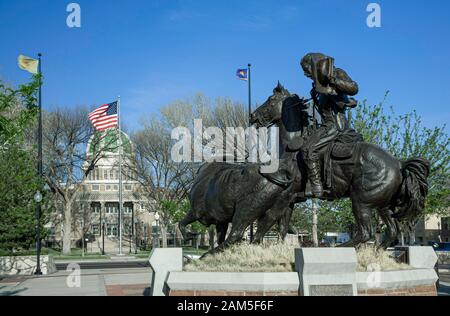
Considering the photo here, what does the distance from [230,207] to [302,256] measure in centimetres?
241

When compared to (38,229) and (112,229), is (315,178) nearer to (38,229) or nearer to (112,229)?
(38,229)

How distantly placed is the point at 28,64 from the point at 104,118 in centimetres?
1136

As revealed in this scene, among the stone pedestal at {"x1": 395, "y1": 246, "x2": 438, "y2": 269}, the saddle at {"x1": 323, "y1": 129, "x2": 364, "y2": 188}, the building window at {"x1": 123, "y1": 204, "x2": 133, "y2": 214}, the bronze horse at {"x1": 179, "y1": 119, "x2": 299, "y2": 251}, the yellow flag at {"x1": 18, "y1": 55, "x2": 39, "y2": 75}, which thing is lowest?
the building window at {"x1": 123, "y1": 204, "x2": 133, "y2": 214}

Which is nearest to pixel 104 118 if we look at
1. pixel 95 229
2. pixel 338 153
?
pixel 338 153

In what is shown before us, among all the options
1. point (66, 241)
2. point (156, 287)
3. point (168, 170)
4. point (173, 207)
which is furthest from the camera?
→ point (66, 241)

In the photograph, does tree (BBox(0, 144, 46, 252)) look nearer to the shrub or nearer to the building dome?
the shrub

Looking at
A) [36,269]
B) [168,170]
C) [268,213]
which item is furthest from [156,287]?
[168,170]

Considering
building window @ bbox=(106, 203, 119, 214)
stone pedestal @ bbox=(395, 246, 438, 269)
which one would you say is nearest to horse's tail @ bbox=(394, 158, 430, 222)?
stone pedestal @ bbox=(395, 246, 438, 269)

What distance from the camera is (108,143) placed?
147 ft

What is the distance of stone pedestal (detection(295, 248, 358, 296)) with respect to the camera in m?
7.27

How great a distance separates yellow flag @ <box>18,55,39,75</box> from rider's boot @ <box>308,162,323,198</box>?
17902 millimetres

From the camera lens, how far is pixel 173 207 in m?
40.3

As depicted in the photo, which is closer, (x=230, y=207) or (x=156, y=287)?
(x=156, y=287)

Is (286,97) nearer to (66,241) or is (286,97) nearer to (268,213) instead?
(268,213)
